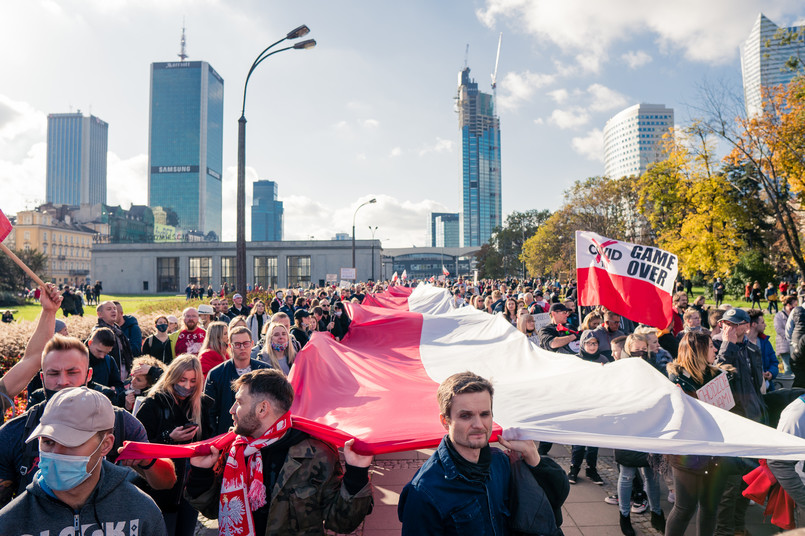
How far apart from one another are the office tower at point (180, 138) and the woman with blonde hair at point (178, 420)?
7708 inches

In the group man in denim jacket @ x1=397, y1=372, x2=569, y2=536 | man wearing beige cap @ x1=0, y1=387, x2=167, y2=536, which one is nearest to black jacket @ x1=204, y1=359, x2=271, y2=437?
man wearing beige cap @ x1=0, y1=387, x2=167, y2=536

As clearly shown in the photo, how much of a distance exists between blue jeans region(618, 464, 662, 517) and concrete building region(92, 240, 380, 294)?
65.6 meters

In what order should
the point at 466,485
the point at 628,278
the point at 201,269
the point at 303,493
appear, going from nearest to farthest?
the point at 466,485
the point at 303,493
the point at 628,278
the point at 201,269

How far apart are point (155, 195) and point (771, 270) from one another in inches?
7510

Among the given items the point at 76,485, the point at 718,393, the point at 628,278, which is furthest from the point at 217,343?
the point at 628,278

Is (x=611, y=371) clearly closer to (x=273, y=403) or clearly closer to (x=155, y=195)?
(x=273, y=403)

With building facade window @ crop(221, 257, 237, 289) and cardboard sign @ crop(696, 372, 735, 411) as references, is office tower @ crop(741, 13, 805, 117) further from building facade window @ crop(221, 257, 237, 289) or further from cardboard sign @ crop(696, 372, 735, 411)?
building facade window @ crop(221, 257, 237, 289)

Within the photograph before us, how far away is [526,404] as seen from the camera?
3.81 metres

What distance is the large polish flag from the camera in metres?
3.14

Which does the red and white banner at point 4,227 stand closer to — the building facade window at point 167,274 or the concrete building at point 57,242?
the building facade window at point 167,274

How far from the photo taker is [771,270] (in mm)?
34469

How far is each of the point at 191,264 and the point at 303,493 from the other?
7623 cm

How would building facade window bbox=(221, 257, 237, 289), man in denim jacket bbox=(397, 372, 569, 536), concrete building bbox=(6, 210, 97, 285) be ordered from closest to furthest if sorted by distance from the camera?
man in denim jacket bbox=(397, 372, 569, 536) < building facade window bbox=(221, 257, 237, 289) < concrete building bbox=(6, 210, 97, 285)

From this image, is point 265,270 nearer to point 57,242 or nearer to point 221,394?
point 221,394
